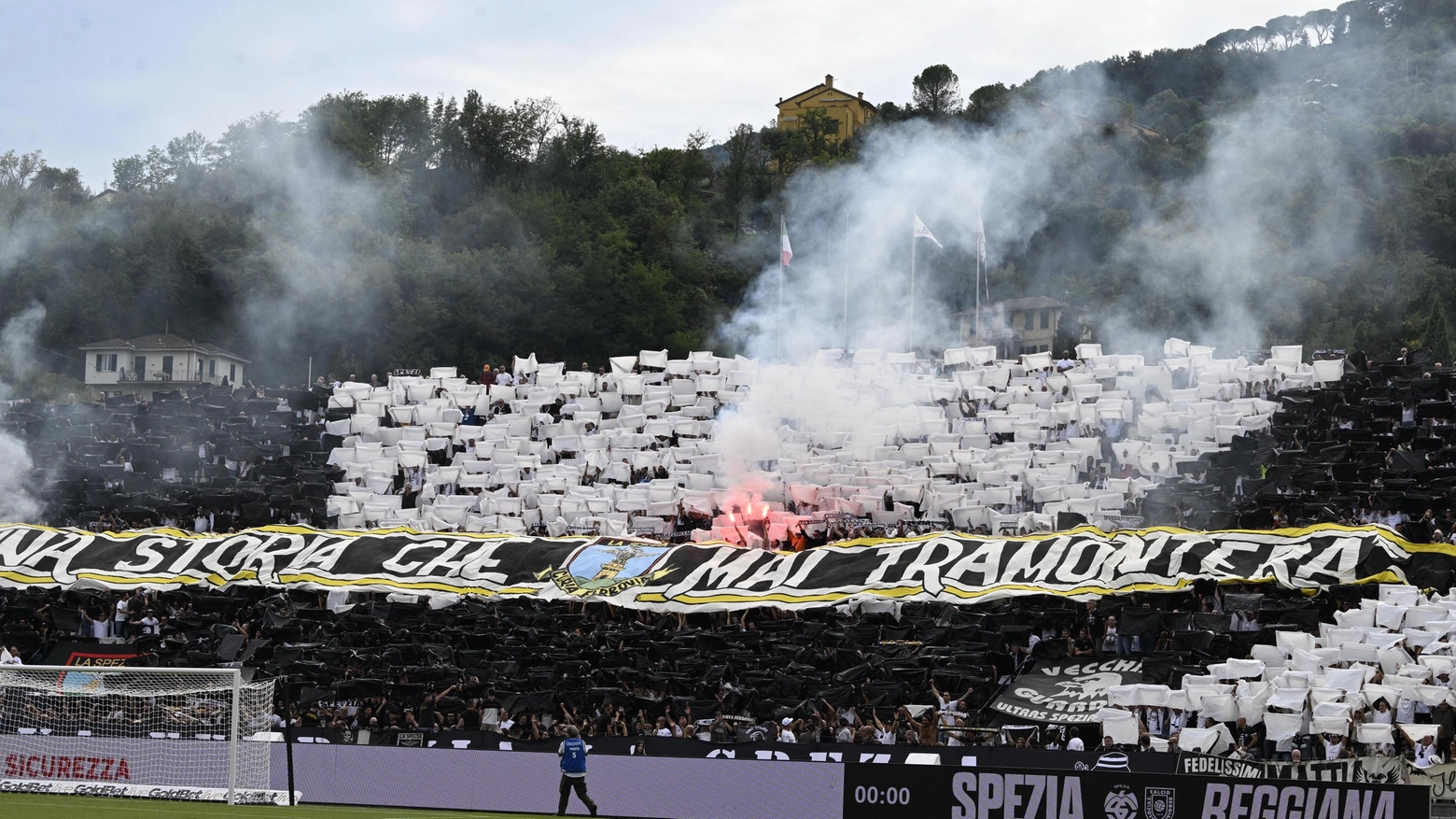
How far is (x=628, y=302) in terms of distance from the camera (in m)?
71.9

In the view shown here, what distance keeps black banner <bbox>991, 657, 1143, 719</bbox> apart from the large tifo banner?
87.5 inches

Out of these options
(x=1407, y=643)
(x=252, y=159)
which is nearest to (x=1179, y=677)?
(x=1407, y=643)

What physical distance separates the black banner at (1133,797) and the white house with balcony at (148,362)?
58.0m

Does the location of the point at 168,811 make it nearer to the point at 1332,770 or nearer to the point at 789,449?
the point at 1332,770

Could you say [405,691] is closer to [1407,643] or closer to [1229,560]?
[1229,560]

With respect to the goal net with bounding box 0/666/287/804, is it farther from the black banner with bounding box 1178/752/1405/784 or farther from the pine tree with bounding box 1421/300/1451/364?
the pine tree with bounding box 1421/300/1451/364

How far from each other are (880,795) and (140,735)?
1075 centimetres

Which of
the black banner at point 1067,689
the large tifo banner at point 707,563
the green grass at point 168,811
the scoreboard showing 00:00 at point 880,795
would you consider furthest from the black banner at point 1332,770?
the large tifo banner at point 707,563

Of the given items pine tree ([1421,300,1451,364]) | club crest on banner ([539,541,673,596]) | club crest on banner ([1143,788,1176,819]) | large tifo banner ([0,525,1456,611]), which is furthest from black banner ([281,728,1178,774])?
pine tree ([1421,300,1451,364])

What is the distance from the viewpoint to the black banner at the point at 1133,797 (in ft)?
50.6

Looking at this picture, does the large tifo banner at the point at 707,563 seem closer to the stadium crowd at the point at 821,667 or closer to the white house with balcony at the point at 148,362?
the stadium crowd at the point at 821,667

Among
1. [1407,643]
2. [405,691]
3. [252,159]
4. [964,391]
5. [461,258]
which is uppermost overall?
[252,159]

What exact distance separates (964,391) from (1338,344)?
1348 inches

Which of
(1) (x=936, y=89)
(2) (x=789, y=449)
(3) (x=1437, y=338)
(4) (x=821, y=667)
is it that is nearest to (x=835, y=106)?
(1) (x=936, y=89)
